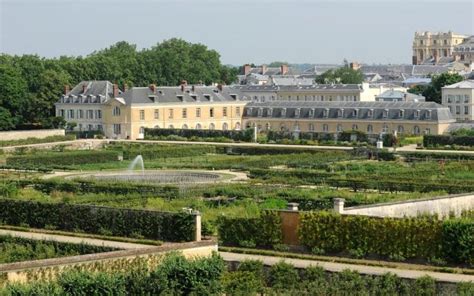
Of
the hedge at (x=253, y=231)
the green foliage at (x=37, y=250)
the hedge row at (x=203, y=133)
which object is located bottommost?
the green foliage at (x=37, y=250)

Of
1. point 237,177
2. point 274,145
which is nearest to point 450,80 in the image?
point 274,145

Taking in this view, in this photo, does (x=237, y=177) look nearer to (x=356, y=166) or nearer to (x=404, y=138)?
(x=356, y=166)

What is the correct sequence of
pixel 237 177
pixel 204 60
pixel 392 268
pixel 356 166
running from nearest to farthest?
pixel 392 268
pixel 237 177
pixel 356 166
pixel 204 60

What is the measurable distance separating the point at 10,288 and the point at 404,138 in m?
47.3

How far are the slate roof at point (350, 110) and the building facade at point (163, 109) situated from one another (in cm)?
162

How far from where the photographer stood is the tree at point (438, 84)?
285 feet

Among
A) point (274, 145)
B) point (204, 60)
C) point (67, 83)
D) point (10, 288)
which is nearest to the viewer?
point (10, 288)

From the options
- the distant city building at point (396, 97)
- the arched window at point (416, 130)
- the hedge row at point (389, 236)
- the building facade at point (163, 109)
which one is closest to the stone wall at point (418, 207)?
the hedge row at point (389, 236)

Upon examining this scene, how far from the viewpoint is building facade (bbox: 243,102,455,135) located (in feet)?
229

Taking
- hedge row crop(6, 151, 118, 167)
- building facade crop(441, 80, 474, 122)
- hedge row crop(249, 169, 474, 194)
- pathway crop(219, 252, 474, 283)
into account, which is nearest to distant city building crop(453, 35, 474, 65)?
building facade crop(441, 80, 474, 122)

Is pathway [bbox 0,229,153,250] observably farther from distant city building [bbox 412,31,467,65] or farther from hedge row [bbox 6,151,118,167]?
distant city building [bbox 412,31,467,65]

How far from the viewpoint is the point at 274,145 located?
64750 millimetres

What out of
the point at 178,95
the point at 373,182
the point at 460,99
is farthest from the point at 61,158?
Answer: the point at 460,99

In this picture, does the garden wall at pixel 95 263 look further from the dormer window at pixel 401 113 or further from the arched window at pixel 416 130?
the dormer window at pixel 401 113
